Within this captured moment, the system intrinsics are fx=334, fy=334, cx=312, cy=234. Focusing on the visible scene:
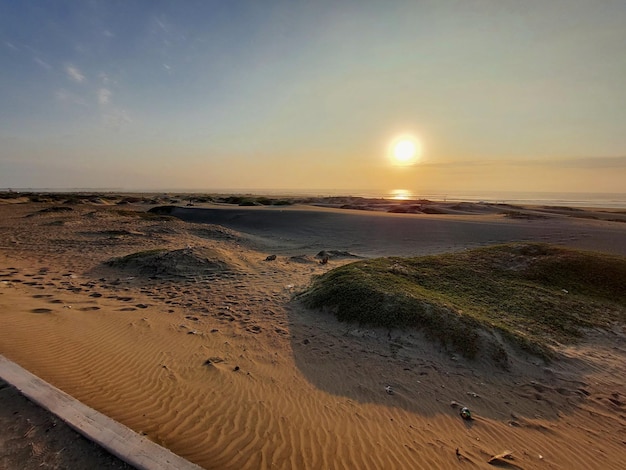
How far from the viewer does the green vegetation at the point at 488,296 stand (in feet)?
21.9

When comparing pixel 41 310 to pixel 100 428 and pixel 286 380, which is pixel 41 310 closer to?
pixel 100 428

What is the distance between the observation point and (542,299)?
8570mm

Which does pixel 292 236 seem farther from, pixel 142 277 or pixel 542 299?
pixel 542 299

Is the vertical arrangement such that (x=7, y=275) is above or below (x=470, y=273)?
below

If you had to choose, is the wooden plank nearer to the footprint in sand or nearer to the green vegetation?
the footprint in sand

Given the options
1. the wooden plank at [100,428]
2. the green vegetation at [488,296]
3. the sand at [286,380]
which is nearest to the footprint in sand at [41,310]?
the sand at [286,380]

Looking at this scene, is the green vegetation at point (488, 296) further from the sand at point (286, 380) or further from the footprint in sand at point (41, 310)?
the footprint in sand at point (41, 310)

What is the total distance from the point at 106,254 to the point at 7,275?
400 cm

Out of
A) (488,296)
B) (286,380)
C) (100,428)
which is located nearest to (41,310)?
(100,428)

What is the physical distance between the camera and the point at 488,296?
876 cm

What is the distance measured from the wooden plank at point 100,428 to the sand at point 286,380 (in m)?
0.57

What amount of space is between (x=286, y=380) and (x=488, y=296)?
20.0 feet

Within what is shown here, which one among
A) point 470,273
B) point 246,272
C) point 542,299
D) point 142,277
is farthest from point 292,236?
point 542,299

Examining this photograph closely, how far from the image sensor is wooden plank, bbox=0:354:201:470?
3.03 m
